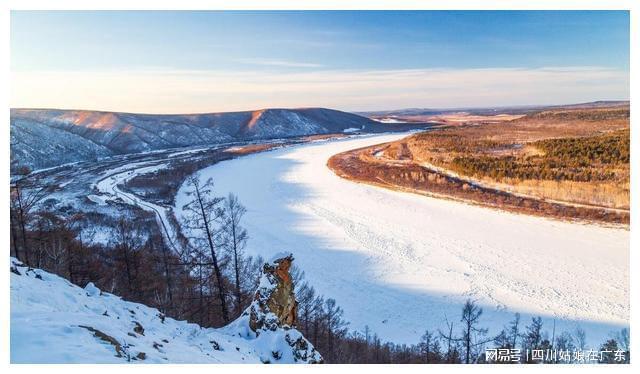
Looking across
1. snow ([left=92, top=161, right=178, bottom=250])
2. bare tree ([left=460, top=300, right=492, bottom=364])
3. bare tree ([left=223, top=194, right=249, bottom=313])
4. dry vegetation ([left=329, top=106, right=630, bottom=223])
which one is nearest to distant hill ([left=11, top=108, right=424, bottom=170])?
snow ([left=92, top=161, right=178, bottom=250])

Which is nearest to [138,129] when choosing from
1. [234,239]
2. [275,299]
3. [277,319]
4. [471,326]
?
[234,239]

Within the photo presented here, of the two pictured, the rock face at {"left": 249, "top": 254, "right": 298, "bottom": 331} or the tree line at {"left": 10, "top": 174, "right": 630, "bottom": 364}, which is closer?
the rock face at {"left": 249, "top": 254, "right": 298, "bottom": 331}

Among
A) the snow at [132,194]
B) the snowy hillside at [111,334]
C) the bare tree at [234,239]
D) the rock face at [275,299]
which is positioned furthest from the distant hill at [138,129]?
the rock face at [275,299]

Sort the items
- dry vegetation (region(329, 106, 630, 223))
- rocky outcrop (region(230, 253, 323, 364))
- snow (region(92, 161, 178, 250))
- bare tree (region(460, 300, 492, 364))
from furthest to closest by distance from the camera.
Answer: snow (region(92, 161, 178, 250))
dry vegetation (region(329, 106, 630, 223))
bare tree (region(460, 300, 492, 364))
rocky outcrop (region(230, 253, 323, 364))

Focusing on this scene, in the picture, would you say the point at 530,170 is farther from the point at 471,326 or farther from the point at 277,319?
the point at 277,319

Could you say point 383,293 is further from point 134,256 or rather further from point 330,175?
point 330,175

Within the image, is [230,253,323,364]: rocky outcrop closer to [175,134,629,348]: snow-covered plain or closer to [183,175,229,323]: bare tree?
[183,175,229,323]: bare tree
